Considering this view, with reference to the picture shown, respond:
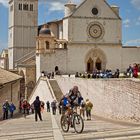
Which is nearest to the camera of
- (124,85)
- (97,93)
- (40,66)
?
(124,85)

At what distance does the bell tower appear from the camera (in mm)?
71625

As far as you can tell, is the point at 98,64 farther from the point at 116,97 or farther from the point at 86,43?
the point at 116,97

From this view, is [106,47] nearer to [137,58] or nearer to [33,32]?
[137,58]

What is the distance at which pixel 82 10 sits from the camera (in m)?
59.3

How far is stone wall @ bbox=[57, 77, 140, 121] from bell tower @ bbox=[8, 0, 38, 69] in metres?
44.8

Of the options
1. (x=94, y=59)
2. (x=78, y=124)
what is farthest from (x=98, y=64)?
(x=78, y=124)

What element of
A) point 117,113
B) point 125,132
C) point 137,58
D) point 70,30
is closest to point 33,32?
point 70,30

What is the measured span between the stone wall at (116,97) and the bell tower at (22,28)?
147 ft

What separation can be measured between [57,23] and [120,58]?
14.4m

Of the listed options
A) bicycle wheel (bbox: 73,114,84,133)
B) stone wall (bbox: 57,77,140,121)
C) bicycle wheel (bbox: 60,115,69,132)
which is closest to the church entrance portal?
stone wall (bbox: 57,77,140,121)

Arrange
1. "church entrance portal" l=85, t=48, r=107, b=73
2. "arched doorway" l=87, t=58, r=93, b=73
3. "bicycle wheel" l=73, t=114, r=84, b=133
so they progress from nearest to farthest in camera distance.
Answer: "bicycle wheel" l=73, t=114, r=84, b=133 → "church entrance portal" l=85, t=48, r=107, b=73 → "arched doorway" l=87, t=58, r=93, b=73

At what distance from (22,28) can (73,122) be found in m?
61.9

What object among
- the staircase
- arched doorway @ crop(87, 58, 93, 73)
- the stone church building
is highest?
the stone church building

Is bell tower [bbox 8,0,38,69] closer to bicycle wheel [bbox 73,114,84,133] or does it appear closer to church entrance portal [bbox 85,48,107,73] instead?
church entrance portal [bbox 85,48,107,73]
